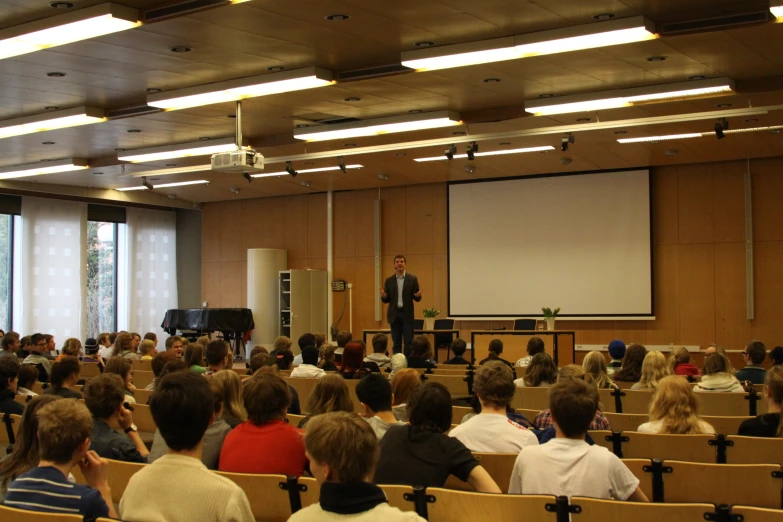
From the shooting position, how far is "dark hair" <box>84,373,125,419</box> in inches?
147

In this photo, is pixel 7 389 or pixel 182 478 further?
pixel 7 389

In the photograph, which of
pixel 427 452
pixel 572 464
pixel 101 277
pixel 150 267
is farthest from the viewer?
pixel 150 267

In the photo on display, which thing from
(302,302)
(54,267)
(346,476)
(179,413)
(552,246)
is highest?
(552,246)

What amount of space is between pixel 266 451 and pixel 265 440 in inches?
2.0

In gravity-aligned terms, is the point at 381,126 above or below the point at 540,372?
above

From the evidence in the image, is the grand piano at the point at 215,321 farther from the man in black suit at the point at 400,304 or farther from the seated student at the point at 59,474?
the seated student at the point at 59,474

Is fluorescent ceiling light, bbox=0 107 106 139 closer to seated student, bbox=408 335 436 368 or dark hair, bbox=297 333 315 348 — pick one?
dark hair, bbox=297 333 315 348

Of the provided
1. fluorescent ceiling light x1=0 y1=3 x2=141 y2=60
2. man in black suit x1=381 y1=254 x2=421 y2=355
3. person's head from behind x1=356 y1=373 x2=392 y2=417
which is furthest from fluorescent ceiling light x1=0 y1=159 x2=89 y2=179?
person's head from behind x1=356 y1=373 x2=392 y2=417

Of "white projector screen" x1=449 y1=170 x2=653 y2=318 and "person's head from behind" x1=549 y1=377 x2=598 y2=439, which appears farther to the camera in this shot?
"white projector screen" x1=449 y1=170 x2=653 y2=318

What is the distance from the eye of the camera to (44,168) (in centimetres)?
1418

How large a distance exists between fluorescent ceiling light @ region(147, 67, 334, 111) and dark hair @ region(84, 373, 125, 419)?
524 cm

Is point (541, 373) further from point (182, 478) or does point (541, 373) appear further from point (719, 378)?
point (182, 478)

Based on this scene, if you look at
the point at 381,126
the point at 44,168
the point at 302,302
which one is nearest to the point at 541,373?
the point at 381,126

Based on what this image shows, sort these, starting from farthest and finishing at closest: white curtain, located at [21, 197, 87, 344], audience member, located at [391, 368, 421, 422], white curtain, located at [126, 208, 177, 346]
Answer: white curtain, located at [126, 208, 177, 346]
white curtain, located at [21, 197, 87, 344]
audience member, located at [391, 368, 421, 422]
